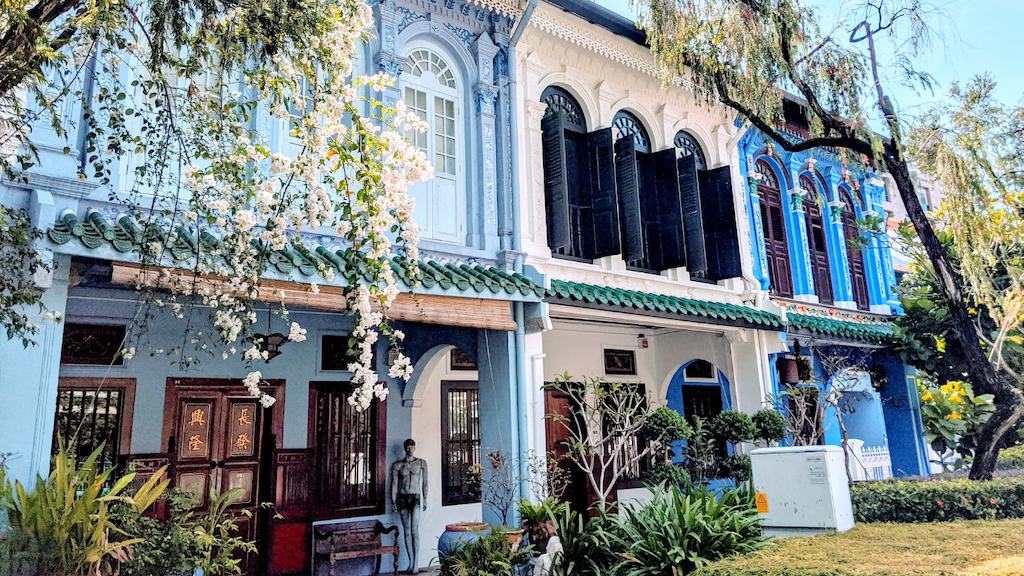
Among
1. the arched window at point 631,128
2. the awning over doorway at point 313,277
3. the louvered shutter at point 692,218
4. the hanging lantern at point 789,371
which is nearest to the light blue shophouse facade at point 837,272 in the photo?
the hanging lantern at point 789,371

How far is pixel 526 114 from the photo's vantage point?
361 inches

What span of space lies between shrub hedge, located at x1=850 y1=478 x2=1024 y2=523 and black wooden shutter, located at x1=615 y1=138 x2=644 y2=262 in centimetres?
394

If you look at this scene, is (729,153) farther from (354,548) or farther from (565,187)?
(354,548)

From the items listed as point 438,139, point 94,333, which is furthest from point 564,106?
point 94,333

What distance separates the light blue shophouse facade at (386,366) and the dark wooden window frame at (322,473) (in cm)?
2

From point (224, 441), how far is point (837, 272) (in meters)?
10.8

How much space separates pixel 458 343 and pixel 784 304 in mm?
6314

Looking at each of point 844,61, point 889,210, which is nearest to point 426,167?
point 844,61

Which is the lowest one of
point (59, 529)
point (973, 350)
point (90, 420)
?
point (59, 529)

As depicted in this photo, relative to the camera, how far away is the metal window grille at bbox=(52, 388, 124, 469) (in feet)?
23.2

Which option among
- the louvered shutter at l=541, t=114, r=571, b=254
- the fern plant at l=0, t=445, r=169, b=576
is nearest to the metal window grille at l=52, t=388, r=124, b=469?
the fern plant at l=0, t=445, r=169, b=576

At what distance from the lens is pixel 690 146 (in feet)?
37.2

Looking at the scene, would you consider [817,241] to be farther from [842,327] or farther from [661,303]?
[661,303]

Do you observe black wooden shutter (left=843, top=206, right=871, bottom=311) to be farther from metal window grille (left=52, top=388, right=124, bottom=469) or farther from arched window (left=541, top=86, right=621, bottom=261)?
metal window grille (left=52, top=388, right=124, bottom=469)
